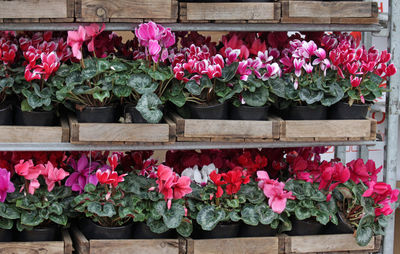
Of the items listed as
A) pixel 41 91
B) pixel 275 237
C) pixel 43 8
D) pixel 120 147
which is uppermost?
pixel 43 8

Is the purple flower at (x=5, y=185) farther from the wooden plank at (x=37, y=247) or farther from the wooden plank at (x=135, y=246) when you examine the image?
the wooden plank at (x=135, y=246)

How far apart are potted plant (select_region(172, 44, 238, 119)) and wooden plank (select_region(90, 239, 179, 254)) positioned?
544 mm

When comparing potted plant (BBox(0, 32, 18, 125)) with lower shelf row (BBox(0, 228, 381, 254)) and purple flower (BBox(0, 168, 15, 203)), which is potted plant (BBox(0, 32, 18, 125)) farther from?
lower shelf row (BBox(0, 228, 381, 254))

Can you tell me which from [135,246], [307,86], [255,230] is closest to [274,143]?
[307,86]

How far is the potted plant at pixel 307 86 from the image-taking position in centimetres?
280

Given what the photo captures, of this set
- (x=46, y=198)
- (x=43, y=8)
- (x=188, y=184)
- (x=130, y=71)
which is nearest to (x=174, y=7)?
(x=130, y=71)

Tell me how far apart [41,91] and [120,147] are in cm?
39

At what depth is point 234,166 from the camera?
121 inches

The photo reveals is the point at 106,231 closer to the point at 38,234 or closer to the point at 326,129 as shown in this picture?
the point at 38,234

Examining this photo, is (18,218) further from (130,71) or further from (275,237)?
(275,237)

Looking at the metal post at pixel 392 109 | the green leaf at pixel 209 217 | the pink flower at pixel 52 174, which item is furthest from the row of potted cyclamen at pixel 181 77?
the green leaf at pixel 209 217

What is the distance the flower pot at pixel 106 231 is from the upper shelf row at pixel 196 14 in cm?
82

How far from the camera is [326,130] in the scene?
2855mm

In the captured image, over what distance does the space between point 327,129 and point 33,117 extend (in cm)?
123
